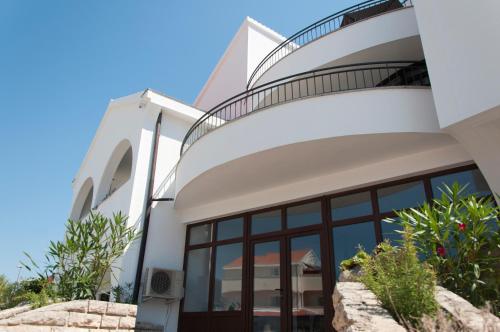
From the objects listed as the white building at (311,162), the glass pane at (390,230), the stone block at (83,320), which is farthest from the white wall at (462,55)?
the stone block at (83,320)

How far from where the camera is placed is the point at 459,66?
17.2 feet

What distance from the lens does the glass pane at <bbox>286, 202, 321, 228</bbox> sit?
306 inches

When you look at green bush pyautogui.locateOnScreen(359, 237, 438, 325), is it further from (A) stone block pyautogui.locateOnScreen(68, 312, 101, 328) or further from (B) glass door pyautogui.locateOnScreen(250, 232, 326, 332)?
(A) stone block pyautogui.locateOnScreen(68, 312, 101, 328)

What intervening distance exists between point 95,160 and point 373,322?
13.8 metres

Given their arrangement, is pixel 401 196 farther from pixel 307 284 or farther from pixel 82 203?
pixel 82 203

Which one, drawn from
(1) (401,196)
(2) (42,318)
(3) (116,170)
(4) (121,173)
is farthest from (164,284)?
(4) (121,173)

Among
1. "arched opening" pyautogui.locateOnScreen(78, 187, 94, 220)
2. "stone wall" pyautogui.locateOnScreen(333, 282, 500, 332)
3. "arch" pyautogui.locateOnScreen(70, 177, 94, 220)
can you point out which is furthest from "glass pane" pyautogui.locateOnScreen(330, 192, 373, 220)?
"arched opening" pyautogui.locateOnScreen(78, 187, 94, 220)

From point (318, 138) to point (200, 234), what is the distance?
4.86m

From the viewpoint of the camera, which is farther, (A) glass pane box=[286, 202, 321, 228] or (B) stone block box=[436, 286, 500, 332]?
(A) glass pane box=[286, 202, 321, 228]

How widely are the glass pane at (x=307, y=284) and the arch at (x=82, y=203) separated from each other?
11515 millimetres

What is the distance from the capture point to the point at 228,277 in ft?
28.7

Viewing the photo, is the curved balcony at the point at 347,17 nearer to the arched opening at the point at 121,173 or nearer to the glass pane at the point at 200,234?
the glass pane at the point at 200,234

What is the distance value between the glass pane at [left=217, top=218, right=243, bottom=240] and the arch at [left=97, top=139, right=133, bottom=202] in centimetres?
488

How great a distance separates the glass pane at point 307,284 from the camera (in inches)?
277
